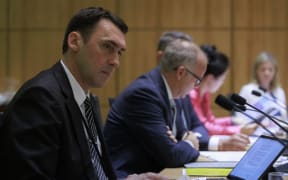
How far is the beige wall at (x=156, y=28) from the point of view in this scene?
6672 millimetres

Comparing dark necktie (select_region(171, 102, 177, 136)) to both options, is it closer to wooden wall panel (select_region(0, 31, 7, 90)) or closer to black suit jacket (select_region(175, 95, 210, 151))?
black suit jacket (select_region(175, 95, 210, 151))

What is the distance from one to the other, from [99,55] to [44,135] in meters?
0.45

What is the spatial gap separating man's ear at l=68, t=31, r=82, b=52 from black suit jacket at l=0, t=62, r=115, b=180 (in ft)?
0.49

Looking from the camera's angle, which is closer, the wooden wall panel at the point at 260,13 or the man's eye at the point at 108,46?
the man's eye at the point at 108,46

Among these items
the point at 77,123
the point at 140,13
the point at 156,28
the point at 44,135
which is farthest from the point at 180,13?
the point at 44,135

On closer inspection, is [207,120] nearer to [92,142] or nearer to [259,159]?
[259,159]

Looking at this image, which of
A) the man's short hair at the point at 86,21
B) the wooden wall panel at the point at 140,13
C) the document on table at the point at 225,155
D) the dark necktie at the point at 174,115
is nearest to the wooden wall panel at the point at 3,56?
the wooden wall panel at the point at 140,13

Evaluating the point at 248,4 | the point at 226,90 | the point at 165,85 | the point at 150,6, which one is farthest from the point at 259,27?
the point at 165,85

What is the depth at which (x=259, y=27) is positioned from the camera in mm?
6707

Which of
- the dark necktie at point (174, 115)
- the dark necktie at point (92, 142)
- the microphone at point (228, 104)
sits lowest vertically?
the dark necktie at point (174, 115)

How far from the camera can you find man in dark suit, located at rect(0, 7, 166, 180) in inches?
58.5

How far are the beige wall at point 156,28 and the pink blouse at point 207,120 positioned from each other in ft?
6.90

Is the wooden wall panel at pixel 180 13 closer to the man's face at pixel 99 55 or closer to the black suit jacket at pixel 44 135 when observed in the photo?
the man's face at pixel 99 55

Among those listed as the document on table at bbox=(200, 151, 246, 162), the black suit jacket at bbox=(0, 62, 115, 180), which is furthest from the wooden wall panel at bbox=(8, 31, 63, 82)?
the black suit jacket at bbox=(0, 62, 115, 180)
